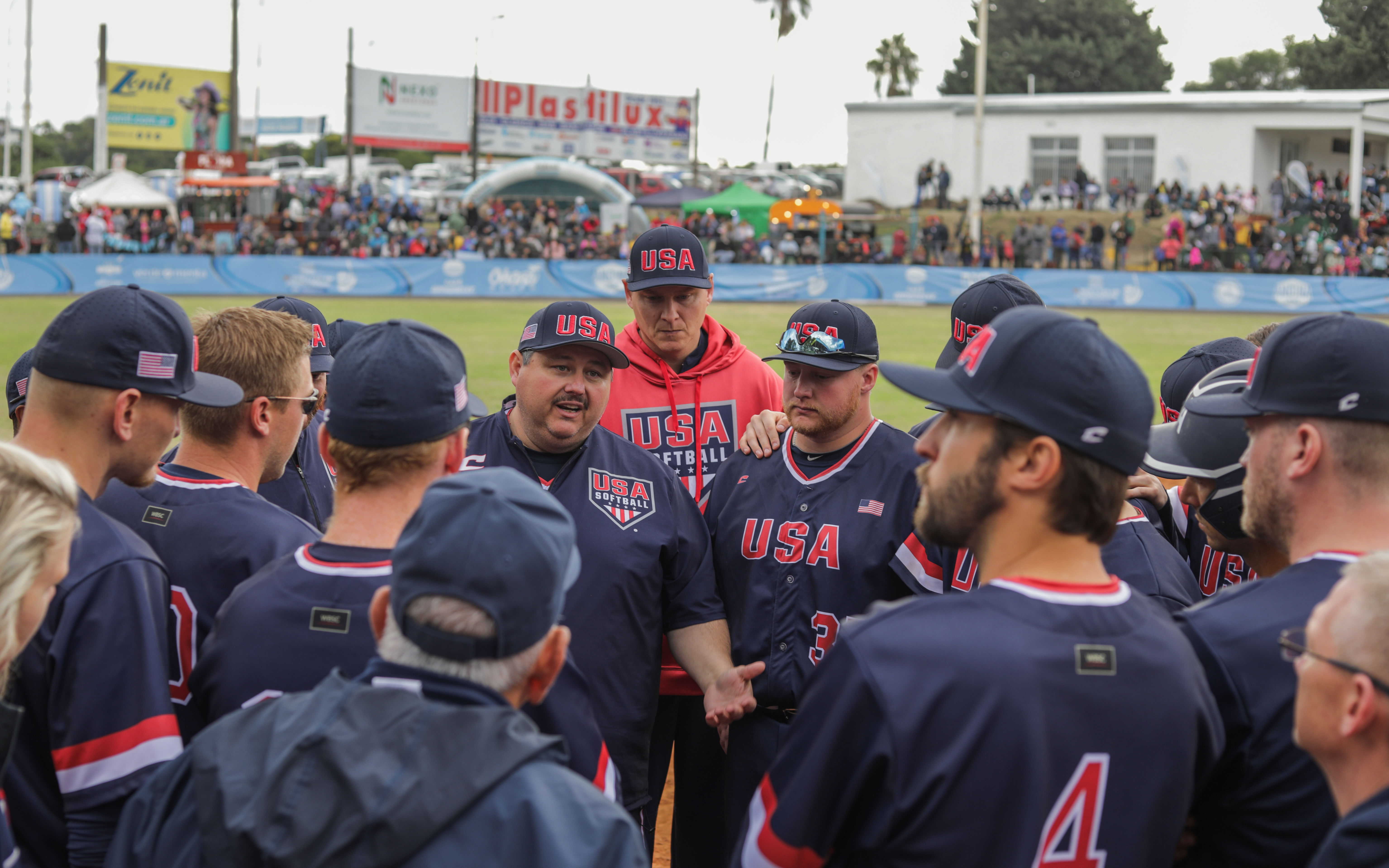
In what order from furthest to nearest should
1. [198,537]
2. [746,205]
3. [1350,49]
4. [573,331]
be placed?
[746,205], [1350,49], [573,331], [198,537]

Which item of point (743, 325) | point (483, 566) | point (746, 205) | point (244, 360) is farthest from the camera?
point (746, 205)

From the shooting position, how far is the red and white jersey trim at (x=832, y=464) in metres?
4.15

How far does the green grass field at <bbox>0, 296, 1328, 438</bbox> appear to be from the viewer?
16.6m

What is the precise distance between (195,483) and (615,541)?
1.34 m

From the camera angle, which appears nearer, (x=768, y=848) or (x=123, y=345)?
(x=768, y=848)

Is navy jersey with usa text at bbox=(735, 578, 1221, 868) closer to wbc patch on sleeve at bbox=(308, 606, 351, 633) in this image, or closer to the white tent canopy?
wbc patch on sleeve at bbox=(308, 606, 351, 633)

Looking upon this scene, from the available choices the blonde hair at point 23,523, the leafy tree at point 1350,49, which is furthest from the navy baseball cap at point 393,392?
the leafy tree at point 1350,49

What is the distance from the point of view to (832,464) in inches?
165

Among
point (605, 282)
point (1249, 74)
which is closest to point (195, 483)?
point (605, 282)

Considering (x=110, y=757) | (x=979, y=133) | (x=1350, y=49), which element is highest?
(x=1350, y=49)

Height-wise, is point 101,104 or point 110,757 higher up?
point 101,104

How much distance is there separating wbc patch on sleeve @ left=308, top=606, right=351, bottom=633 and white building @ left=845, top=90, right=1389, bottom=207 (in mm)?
48363

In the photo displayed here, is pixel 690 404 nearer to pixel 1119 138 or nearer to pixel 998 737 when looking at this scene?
pixel 998 737

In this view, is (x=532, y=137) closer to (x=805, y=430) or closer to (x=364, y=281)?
(x=364, y=281)
